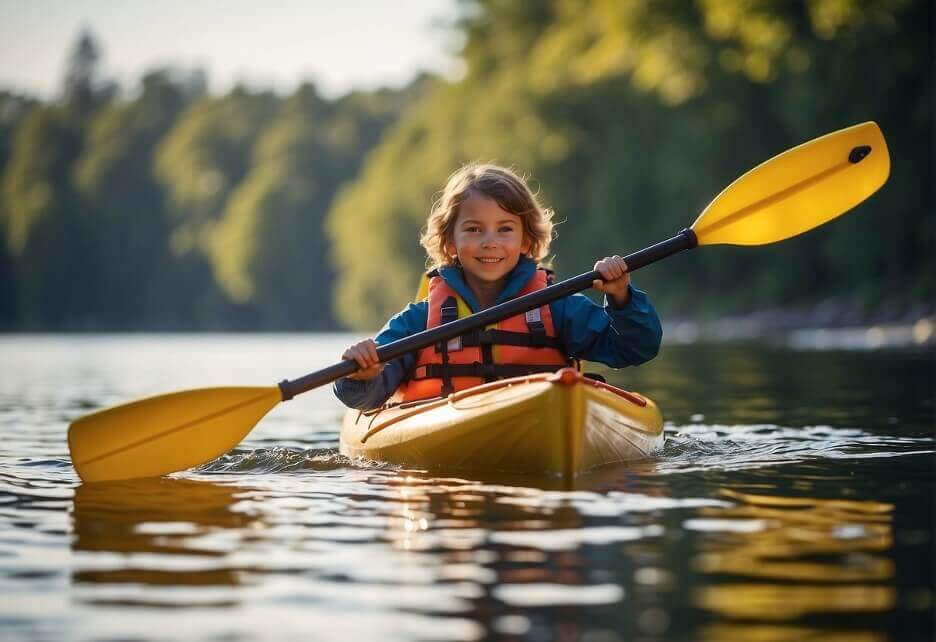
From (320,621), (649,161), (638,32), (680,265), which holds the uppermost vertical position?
(638,32)

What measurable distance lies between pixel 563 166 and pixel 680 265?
11.6ft

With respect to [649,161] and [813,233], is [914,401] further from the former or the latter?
[649,161]

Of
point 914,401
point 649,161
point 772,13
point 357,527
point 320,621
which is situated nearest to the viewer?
point 320,621

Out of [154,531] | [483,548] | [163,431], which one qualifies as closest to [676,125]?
[163,431]

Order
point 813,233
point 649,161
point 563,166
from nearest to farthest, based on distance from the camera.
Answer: point 813,233, point 649,161, point 563,166

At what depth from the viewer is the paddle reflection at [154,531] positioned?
315cm

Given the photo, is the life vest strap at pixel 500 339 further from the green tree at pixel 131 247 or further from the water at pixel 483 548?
the green tree at pixel 131 247

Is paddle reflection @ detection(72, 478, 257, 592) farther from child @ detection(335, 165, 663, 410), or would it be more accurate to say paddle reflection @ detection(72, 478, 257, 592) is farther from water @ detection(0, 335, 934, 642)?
child @ detection(335, 165, 663, 410)

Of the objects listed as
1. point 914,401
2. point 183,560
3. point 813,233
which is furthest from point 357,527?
point 813,233

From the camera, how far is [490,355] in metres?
5.57

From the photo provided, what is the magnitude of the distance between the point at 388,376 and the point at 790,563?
274cm

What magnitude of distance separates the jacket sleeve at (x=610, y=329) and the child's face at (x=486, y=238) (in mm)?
291

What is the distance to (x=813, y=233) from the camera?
23.2 metres

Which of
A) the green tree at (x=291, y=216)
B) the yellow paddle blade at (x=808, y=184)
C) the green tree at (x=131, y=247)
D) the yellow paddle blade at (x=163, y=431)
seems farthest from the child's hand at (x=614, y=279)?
the green tree at (x=131, y=247)
